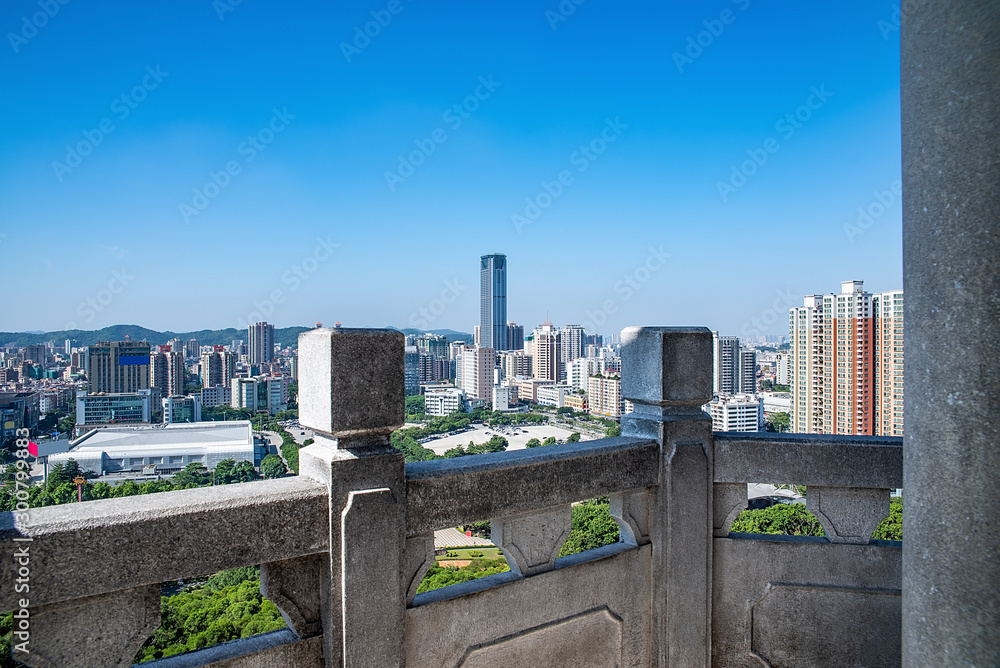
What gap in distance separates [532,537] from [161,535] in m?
1.55

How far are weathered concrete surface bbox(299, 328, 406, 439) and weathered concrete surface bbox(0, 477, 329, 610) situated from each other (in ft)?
0.93

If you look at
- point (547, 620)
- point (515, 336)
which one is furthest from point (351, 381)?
point (515, 336)

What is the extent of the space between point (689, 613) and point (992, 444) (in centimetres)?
199

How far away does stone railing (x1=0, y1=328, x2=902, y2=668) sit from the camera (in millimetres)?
1882

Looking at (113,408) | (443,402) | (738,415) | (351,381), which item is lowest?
(443,402)

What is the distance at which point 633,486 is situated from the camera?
3092 millimetres

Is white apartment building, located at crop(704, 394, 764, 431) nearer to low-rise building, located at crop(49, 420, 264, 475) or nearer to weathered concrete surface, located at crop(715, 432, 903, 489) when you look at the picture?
Answer: low-rise building, located at crop(49, 420, 264, 475)

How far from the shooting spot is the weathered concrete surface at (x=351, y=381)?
2.15 m

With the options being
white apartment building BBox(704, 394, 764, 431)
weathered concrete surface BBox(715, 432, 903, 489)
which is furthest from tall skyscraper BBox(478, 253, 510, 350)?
weathered concrete surface BBox(715, 432, 903, 489)

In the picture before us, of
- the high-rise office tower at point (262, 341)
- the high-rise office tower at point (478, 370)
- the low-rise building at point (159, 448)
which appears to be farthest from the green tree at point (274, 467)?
the high-rise office tower at point (478, 370)

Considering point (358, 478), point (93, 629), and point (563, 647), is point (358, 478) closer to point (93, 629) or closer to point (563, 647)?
point (93, 629)

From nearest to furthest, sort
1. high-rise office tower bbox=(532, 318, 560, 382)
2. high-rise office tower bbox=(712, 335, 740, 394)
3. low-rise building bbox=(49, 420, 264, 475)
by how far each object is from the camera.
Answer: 1. low-rise building bbox=(49, 420, 264, 475)
2. high-rise office tower bbox=(712, 335, 740, 394)
3. high-rise office tower bbox=(532, 318, 560, 382)

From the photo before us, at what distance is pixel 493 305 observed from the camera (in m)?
108

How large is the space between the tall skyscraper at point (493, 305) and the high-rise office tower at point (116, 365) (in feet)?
211
